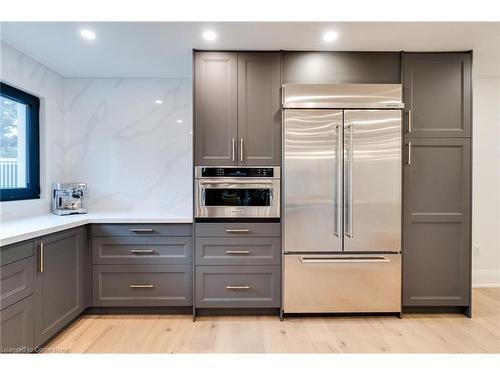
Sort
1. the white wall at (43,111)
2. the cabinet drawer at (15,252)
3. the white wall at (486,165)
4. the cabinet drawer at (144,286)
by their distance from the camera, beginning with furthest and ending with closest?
the white wall at (486,165) → the cabinet drawer at (144,286) → the white wall at (43,111) → the cabinet drawer at (15,252)

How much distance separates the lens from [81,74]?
9.48 ft

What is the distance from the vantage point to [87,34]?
6.97 feet

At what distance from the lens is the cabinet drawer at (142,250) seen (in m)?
2.39

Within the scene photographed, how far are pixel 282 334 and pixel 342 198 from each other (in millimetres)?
1112

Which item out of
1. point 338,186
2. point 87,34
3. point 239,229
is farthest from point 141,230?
point 338,186

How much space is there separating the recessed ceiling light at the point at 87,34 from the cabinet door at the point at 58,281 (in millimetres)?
1418

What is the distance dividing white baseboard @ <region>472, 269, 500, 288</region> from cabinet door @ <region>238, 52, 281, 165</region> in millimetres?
2672

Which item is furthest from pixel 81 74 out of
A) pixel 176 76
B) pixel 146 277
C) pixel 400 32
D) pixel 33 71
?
pixel 400 32

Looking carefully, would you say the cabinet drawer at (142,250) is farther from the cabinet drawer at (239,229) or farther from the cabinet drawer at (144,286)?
the cabinet drawer at (239,229)

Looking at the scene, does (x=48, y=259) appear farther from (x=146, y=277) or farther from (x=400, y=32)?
(x=400, y=32)

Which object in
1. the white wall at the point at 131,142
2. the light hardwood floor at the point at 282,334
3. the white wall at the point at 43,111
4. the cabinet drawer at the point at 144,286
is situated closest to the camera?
the light hardwood floor at the point at 282,334

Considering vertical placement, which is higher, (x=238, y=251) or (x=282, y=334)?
(x=238, y=251)

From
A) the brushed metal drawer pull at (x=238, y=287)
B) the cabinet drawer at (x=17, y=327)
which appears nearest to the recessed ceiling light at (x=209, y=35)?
the brushed metal drawer pull at (x=238, y=287)

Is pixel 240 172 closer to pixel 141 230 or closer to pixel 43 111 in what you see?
pixel 141 230
